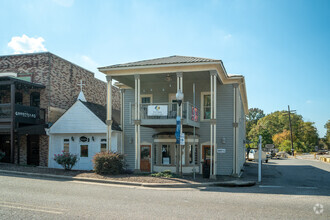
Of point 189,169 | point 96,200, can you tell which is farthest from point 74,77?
point 96,200

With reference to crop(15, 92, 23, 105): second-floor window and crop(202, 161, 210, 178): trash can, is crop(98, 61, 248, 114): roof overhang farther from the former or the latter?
crop(15, 92, 23, 105): second-floor window

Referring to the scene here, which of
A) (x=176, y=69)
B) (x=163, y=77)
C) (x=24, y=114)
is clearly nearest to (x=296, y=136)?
(x=163, y=77)

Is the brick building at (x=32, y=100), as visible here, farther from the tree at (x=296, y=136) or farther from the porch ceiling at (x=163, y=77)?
the tree at (x=296, y=136)

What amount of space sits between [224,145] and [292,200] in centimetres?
896

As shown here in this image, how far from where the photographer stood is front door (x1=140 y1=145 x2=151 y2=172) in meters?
20.0

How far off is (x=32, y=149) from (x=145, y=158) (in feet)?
28.0

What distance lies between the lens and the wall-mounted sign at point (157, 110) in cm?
1694

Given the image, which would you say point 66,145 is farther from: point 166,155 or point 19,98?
point 166,155

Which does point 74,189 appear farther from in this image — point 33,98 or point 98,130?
point 33,98

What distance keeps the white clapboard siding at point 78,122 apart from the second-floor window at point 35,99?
9.83 ft

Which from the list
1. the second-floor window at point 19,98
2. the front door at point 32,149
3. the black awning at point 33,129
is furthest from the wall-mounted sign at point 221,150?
the second-floor window at point 19,98

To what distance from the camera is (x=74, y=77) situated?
24625 mm

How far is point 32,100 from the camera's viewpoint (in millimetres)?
22094

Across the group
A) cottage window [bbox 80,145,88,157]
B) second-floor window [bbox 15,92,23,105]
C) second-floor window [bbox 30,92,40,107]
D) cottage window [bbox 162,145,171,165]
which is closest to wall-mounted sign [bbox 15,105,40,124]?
second-floor window [bbox 30,92,40,107]
